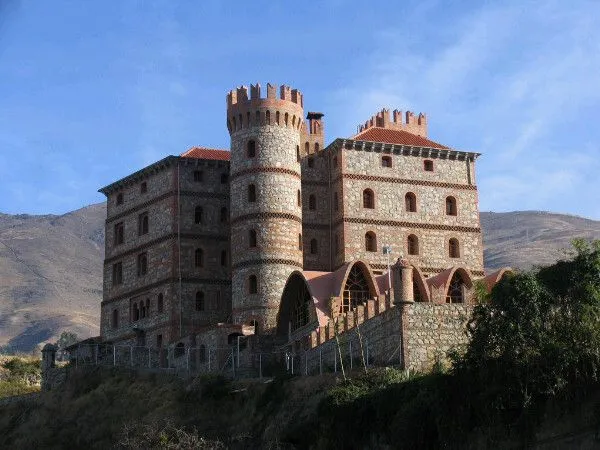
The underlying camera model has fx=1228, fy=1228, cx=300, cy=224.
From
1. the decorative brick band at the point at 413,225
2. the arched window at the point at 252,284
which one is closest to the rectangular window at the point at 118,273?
the arched window at the point at 252,284

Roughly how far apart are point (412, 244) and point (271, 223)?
931 centimetres

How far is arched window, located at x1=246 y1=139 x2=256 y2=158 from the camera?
70688 millimetres

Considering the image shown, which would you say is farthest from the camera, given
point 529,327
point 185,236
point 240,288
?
point 185,236

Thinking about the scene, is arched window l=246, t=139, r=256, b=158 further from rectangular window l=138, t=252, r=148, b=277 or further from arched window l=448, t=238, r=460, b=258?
arched window l=448, t=238, r=460, b=258

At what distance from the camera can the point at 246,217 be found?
69.6m

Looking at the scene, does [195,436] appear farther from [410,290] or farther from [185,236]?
[185,236]

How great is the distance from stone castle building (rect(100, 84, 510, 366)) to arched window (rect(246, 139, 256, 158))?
0.08 m

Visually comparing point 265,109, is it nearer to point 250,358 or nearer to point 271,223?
point 271,223

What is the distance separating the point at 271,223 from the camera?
69.2 meters

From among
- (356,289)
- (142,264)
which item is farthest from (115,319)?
(356,289)

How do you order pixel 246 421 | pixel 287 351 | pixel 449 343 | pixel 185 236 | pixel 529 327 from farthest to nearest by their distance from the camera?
1. pixel 185 236
2. pixel 287 351
3. pixel 246 421
4. pixel 449 343
5. pixel 529 327

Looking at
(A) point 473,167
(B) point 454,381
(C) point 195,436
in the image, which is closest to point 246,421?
(C) point 195,436

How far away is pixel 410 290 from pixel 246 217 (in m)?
21.6

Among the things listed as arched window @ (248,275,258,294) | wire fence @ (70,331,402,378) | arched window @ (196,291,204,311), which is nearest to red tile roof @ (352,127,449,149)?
arched window @ (248,275,258,294)
